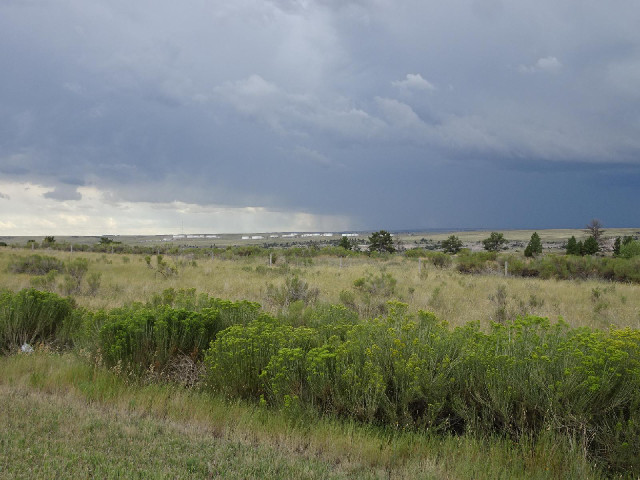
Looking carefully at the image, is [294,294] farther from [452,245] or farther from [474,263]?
[452,245]

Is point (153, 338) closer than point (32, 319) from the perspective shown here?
Yes

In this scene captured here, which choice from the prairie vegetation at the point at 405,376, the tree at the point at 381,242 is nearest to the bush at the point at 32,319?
the prairie vegetation at the point at 405,376

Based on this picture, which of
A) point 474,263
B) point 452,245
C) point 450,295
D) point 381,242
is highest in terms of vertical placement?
point 381,242

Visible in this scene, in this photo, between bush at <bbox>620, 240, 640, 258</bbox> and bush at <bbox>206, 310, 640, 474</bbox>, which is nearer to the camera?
bush at <bbox>206, 310, 640, 474</bbox>

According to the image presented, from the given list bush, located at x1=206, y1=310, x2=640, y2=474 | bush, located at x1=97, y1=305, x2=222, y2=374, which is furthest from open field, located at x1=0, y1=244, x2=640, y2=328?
bush, located at x1=206, y1=310, x2=640, y2=474

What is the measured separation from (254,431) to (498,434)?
2654mm

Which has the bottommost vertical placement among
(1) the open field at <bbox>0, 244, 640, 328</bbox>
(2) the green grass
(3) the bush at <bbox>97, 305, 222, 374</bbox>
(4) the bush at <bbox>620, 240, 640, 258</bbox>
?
(1) the open field at <bbox>0, 244, 640, 328</bbox>

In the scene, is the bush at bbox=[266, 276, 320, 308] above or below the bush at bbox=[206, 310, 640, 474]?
below

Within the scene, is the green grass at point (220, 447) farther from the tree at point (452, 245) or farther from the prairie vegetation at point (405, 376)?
the tree at point (452, 245)

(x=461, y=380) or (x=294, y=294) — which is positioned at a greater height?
(x=461, y=380)

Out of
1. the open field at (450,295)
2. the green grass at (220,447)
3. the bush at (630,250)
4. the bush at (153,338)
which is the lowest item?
the open field at (450,295)

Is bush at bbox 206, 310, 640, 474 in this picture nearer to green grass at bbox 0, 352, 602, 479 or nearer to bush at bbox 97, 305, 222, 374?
green grass at bbox 0, 352, 602, 479

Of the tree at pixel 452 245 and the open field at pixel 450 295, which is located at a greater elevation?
the tree at pixel 452 245

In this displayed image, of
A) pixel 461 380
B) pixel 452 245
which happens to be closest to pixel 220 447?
pixel 461 380
